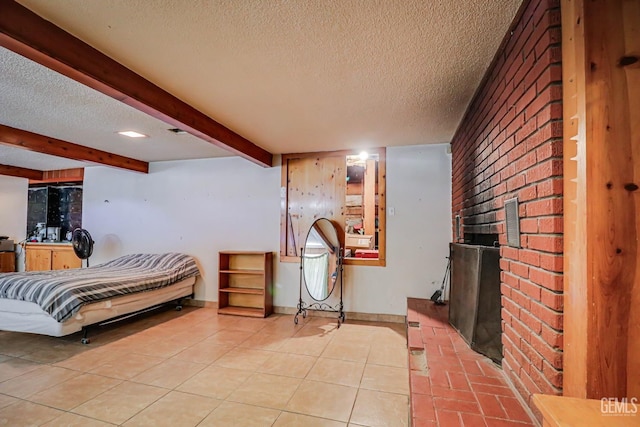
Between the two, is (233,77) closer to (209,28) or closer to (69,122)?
(209,28)

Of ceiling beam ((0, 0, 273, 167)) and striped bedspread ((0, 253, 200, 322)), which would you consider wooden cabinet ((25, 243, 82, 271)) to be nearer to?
striped bedspread ((0, 253, 200, 322))

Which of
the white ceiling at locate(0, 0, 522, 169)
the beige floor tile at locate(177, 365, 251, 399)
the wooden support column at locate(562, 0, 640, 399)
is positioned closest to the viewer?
the wooden support column at locate(562, 0, 640, 399)

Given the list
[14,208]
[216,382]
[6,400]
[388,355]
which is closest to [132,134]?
[6,400]

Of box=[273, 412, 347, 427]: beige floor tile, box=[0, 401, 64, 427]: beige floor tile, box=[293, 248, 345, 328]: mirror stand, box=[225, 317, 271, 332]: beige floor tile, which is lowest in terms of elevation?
box=[225, 317, 271, 332]: beige floor tile

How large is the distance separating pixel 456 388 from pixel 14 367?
3.45m

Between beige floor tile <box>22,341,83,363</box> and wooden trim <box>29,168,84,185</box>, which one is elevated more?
wooden trim <box>29,168,84,185</box>

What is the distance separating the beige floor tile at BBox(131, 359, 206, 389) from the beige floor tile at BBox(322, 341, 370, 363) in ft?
3.74

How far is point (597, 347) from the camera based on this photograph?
97 cm

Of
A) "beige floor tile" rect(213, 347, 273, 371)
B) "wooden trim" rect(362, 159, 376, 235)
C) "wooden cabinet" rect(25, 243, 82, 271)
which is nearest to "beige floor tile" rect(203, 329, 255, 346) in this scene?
"beige floor tile" rect(213, 347, 273, 371)

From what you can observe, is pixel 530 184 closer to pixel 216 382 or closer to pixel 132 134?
pixel 216 382

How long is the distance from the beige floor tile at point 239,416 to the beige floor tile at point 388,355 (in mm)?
1101

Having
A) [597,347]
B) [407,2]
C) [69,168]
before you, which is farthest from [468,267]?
[69,168]

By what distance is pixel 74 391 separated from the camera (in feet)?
7.12

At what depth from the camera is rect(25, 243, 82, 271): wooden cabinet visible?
5.40 meters
